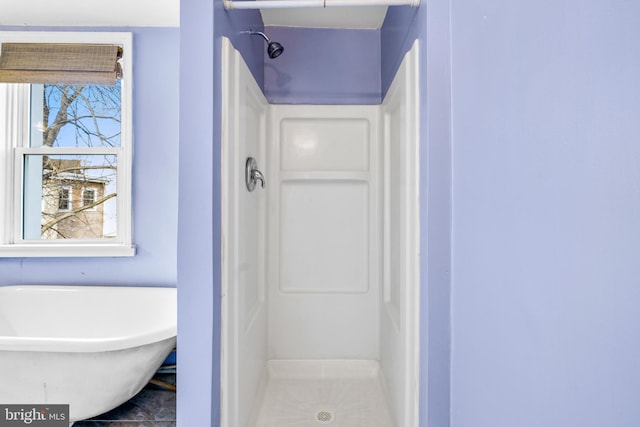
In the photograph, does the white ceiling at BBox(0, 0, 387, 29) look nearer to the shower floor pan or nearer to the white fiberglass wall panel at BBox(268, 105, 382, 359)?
the white fiberglass wall panel at BBox(268, 105, 382, 359)

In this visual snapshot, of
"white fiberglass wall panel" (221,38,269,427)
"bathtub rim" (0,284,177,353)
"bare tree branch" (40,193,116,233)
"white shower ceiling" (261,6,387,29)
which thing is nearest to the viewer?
"white fiberglass wall panel" (221,38,269,427)

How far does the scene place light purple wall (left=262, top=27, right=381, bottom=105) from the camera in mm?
2100

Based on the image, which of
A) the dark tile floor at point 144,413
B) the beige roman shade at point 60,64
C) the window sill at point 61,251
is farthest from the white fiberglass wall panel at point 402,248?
the beige roman shade at point 60,64

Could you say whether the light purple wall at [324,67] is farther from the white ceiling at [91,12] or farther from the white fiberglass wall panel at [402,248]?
the white ceiling at [91,12]

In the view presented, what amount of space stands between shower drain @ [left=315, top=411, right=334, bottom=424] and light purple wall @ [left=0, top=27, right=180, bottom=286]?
1212 millimetres

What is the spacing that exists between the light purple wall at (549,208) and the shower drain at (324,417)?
2.92 feet

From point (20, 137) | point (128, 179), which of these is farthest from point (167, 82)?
point (20, 137)

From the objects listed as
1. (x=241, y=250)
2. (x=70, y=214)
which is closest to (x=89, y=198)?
(x=70, y=214)

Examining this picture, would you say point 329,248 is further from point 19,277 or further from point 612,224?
point 19,277

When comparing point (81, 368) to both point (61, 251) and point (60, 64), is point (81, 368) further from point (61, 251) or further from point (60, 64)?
point (60, 64)

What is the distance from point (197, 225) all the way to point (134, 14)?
1706 mm

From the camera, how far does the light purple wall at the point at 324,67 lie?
210 cm

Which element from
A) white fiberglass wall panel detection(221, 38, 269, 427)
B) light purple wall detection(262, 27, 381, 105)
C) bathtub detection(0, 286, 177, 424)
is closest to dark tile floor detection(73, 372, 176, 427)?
bathtub detection(0, 286, 177, 424)

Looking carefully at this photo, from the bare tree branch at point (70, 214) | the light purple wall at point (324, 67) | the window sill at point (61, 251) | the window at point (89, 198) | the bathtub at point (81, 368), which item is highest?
the light purple wall at point (324, 67)
